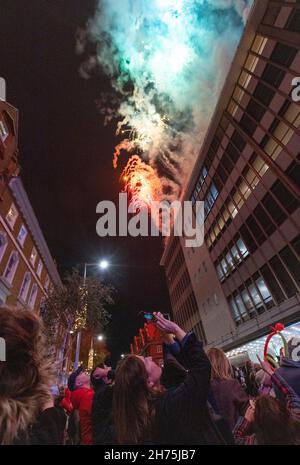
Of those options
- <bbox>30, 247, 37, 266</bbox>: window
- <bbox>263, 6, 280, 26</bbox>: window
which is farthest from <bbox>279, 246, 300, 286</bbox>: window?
<bbox>30, 247, 37, 266</bbox>: window

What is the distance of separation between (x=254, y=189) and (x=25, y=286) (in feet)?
72.9

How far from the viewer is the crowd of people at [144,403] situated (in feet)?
5.41

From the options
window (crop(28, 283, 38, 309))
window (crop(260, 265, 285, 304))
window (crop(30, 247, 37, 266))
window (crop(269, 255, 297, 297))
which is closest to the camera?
window (crop(269, 255, 297, 297))

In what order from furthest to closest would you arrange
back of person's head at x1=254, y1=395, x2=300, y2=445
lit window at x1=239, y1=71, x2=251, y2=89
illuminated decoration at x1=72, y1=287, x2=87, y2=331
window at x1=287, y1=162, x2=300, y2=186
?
illuminated decoration at x1=72, y1=287, x2=87, y2=331
lit window at x1=239, y1=71, x2=251, y2=89
window at x1=287, y1=162, x2=300, y2=186
back of person's head at x1=254, y1=395, x2=300, y2=445

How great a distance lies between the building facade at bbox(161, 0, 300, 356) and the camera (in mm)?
13398

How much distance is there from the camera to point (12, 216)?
18922mm

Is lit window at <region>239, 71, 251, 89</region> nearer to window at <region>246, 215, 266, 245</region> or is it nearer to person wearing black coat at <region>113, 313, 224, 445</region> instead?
window at <region>246, 215, 266, 245</region>

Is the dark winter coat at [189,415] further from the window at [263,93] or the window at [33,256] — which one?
the window at [33,256]

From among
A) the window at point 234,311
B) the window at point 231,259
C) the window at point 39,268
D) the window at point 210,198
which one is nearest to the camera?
the window at point 231,259

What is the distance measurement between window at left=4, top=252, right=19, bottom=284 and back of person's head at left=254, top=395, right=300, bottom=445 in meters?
19.5

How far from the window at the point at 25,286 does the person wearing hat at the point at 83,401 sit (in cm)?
1875

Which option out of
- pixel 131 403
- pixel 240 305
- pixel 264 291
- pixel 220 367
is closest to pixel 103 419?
pixel 131 403

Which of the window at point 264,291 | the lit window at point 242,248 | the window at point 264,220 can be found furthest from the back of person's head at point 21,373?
the lit window at point 242,248

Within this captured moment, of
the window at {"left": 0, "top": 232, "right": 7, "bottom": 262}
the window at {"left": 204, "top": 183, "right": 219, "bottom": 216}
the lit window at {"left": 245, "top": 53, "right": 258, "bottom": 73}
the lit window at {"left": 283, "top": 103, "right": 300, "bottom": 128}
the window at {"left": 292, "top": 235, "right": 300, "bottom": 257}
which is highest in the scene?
the lit window at {"left": 245, "top": 53, "right": 258, "bottom": 73}
